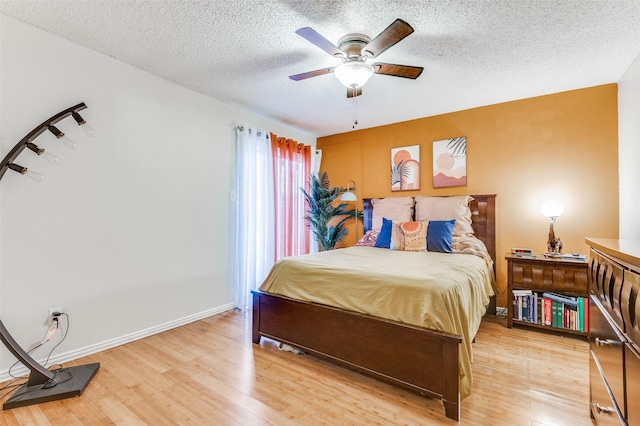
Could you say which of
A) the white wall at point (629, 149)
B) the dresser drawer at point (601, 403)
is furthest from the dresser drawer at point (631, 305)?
the white wall at point (629, 149)

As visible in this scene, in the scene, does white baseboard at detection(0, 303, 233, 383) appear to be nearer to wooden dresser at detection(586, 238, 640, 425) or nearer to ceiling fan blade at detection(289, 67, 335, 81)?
ceiling fan blade at detection(289, 67, 335, 81)

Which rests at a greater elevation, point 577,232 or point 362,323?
point 577,232

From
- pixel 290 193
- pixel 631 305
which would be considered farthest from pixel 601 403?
pixel 290 193

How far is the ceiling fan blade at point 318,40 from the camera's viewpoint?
5.67ft

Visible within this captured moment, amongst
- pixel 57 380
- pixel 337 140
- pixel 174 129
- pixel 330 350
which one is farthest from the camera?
pixel 337 140

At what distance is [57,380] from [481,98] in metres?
4.49

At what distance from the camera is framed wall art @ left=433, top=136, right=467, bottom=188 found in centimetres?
367

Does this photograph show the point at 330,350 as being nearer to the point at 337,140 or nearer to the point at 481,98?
the point at 481,98

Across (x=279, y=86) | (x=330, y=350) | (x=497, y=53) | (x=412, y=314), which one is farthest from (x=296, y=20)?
(x=330, y=350)

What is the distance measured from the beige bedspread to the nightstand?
1.22ft

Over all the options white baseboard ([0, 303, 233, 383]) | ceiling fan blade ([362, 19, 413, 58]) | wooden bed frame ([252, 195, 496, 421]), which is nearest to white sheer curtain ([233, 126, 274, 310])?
white baseboard ([0, 303, 233, 383])

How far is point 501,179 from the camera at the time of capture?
11.3 feet

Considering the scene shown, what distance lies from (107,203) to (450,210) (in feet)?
11.5

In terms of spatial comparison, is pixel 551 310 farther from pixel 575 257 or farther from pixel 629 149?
pixel 629 149
